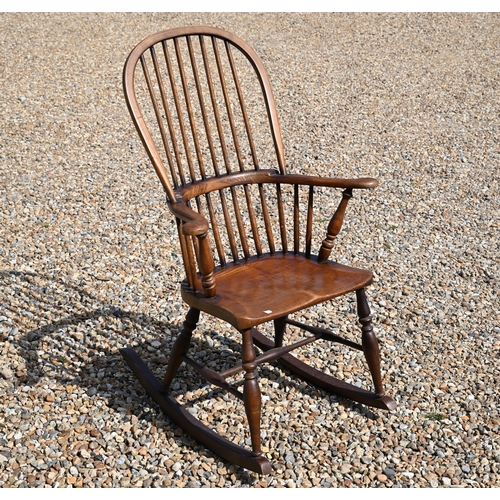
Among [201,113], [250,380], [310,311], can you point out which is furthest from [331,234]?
[201,113]

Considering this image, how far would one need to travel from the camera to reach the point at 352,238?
179 inches

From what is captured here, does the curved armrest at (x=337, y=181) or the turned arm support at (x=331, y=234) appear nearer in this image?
the curved armrest at (x=337, y=181)

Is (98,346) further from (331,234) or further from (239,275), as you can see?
(331,234)

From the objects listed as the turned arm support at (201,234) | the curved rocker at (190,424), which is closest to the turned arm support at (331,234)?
the turned arm support at (201,234)

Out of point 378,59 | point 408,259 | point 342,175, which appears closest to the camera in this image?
point 408,259

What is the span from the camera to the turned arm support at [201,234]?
2367 mm

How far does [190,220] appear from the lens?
245 centimetres

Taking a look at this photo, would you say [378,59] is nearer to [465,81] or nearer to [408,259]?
[465,81]

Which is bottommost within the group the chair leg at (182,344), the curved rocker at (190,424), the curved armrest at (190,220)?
the curved rocker at (190,424)

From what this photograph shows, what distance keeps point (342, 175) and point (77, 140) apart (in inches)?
87.1

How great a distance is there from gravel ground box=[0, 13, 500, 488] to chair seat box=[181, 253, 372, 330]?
21.6 inches

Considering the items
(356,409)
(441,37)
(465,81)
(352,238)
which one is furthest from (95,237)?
(441,37)

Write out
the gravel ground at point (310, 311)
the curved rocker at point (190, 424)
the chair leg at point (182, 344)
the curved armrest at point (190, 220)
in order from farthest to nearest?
1. the chair leg at point (182, 344)
2. the gravel ground at point (310, 311)
3. the curved rocker at point (190, 424)
4. the curved armrest at point (190, 220)

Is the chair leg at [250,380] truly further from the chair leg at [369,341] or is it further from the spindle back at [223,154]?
the chair leg at [369,341]
